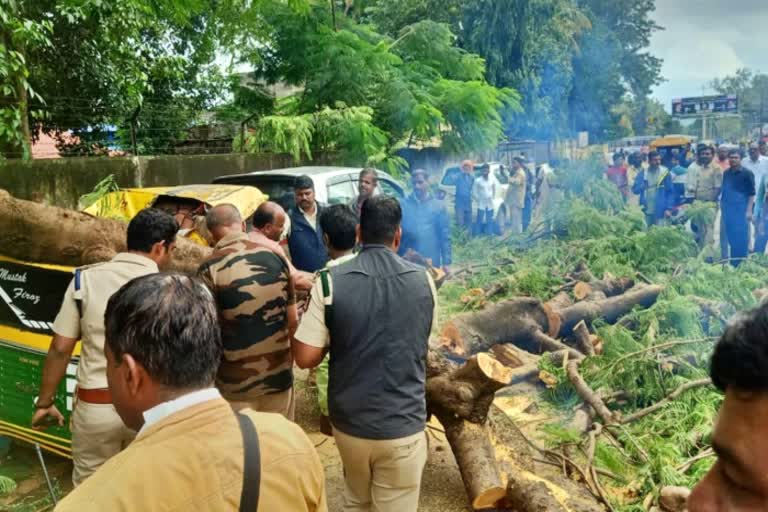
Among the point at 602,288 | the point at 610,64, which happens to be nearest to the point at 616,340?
the point at 602,288

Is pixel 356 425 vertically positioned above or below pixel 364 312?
below

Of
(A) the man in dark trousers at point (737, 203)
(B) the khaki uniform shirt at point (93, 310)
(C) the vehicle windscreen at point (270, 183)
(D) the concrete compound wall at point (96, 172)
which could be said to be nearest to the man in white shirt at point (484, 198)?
(D) the concrete compound wall at point (96, 172)

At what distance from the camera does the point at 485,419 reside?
13.2 feet

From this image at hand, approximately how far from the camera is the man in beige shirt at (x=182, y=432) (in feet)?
4.19

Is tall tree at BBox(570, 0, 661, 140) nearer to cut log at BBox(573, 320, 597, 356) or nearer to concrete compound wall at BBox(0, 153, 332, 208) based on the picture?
concrete compound wall at BBox(0, 153, 332, 208)

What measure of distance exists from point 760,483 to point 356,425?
78.9 inches

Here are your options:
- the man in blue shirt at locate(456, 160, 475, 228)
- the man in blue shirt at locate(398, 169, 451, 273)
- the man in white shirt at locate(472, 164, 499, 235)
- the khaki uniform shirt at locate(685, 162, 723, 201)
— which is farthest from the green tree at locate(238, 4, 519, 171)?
the khaki uniform shirt at locate(685, 162, 723, 201)

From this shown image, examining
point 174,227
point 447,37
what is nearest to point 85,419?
point 174,227

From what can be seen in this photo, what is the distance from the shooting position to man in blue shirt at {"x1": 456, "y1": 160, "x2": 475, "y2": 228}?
13305 mm

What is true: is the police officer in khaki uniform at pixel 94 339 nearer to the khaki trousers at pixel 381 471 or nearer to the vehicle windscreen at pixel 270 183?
the khaki trousers at pixel 381 471

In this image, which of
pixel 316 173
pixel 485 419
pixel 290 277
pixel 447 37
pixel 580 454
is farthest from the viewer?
pixel 447 37

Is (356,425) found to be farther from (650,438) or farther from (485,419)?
(650,438)

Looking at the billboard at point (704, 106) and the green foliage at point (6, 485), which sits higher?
the billboard at point (704, 106)

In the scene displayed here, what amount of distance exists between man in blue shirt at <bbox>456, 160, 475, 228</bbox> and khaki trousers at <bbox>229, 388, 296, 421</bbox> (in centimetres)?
1024
